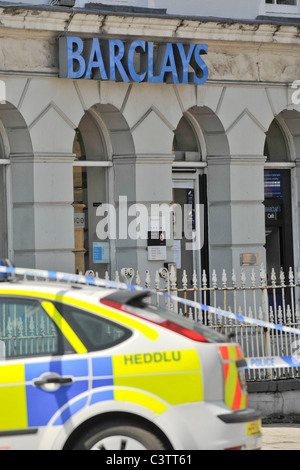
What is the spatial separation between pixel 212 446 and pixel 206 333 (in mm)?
821

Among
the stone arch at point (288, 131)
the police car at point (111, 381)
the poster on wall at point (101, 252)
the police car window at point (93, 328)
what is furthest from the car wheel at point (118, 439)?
the stone arch at point (288, 131)

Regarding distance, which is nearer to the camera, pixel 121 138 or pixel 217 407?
pixel 217 407

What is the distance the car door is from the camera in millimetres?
6941

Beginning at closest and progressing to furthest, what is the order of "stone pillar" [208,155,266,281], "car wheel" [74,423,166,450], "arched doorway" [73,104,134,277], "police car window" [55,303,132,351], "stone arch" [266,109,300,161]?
"car wheel" [74,423,166,450] → "police car window" [55,303,132,351] → "arched doorway" [73,104,134,277] → "stone pillar" [208,155,266,281] → "stone arch" [266,109,300,161]

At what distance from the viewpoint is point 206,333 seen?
7422 millimetres

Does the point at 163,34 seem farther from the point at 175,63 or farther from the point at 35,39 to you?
the point at 35,39

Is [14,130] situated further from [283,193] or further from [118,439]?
[118,439]

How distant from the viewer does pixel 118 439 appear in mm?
6934

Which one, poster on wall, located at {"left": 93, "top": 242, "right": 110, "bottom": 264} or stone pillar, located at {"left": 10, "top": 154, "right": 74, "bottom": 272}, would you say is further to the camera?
poster on wall, located at {"left": 93, "top": 242, "right": 110, "bottom": 264}

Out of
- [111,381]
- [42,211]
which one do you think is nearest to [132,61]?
[42,211]

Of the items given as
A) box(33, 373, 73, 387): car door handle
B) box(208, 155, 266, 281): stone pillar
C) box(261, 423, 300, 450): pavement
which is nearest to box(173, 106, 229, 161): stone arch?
box(208, 155, 266, 281): stone pillar

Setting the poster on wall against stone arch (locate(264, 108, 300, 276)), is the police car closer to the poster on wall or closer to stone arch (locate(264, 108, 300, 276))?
the poster on wall

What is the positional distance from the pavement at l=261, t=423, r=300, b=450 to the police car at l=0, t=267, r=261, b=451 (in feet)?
11.0
